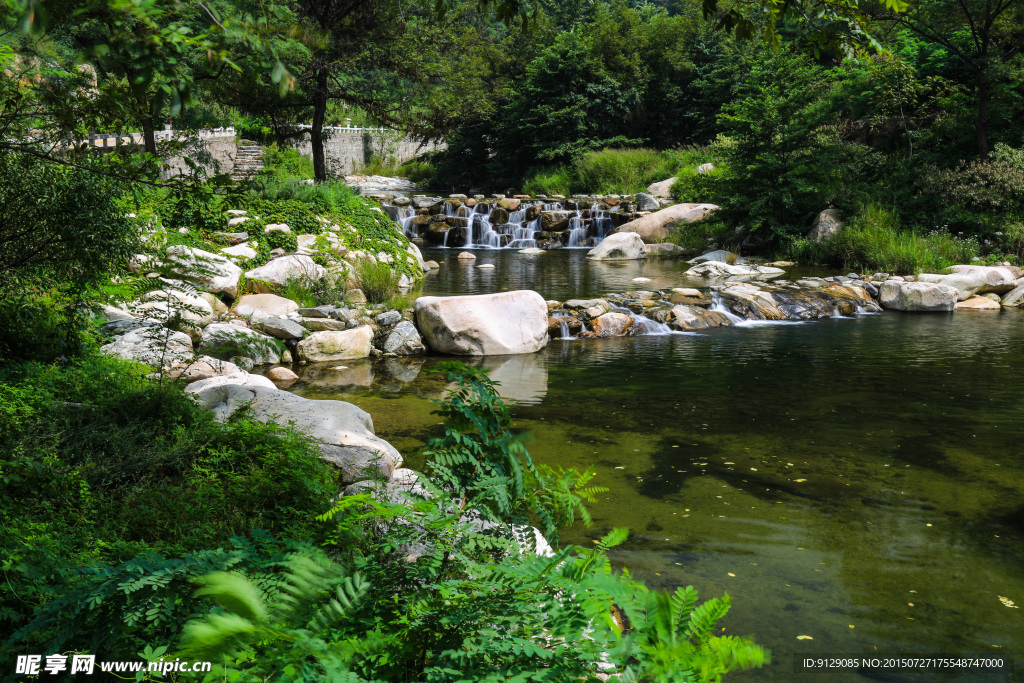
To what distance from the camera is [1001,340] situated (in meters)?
10.9

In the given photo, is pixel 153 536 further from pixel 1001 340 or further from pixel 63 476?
pixel 1001 340

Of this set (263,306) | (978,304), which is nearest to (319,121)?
(263,306)

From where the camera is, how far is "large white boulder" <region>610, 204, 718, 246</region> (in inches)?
834

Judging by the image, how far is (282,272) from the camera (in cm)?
1162

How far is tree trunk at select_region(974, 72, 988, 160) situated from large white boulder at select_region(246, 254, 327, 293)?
1696 cm

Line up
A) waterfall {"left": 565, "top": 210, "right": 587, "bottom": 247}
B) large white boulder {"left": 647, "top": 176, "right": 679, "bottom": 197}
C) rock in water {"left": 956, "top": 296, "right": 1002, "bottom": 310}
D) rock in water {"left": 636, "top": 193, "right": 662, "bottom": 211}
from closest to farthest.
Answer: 1. rock in water {"left": 956, "top": 296, "right": 1002, "bottom": 310}
2. waterfall {"left": 565, "top": 210, "right": 587, "bottom": 247}
3. rock in water {"left": 636, "top": 193, "right": 662, "bottom": 211}
4. large white boulder {"left": 647, "top": 176, "right": 679, "bottom": 197}

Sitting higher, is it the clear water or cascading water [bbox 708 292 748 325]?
cascading water [bbox 708 292 748 325]

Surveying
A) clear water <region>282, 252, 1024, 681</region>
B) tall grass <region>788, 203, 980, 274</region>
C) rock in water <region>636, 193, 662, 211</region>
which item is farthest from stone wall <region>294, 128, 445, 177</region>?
clear water <region>282, 252, 1024, 681</region>

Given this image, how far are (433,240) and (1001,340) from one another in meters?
15.7

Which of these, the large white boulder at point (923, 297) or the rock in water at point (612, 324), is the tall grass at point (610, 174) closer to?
the large white boulder at point (923, 297)

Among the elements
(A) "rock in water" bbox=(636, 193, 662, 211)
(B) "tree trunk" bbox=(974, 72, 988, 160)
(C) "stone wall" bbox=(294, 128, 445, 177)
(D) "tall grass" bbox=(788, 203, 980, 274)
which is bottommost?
(D) "tall grass" bbox=(788, 203, 980, 274)

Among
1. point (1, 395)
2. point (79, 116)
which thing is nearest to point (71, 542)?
point (1, 395)

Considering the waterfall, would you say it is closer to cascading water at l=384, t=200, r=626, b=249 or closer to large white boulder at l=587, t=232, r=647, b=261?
cascading water at l=384, t=200, r=626, b=249

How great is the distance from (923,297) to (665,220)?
29.9 ft
